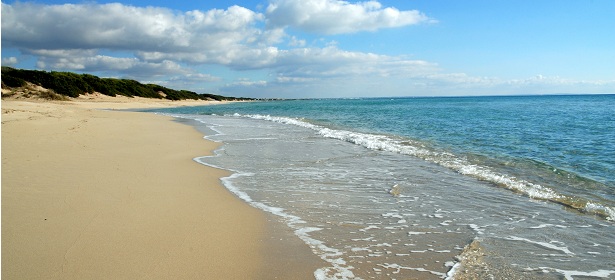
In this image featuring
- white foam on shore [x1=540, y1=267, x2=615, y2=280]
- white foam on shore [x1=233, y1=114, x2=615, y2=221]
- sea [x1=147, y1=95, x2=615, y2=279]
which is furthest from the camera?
white foam on shore [x1=233, y1=114, x2=615, y2=221]

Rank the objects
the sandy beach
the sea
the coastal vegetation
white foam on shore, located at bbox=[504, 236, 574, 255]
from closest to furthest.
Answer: the sandy beach → the sea → white foam on shore, located at bbox=[504, 236, 574, 255] → the coastal vegetation

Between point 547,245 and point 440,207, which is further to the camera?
point 440,207

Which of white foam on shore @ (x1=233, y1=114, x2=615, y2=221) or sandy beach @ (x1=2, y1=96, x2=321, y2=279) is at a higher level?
sandy beach @ (x1=2, y1=96, x2=321, y2=279)

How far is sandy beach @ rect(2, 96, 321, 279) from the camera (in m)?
3.78

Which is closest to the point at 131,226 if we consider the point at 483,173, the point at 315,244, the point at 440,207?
the point at 315,244

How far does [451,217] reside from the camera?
5.83 meters

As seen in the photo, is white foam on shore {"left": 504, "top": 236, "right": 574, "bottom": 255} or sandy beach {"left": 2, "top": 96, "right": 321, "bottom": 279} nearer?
sandy beach {"left": 2, "top": 96, "right": 321, "bottom": 279}

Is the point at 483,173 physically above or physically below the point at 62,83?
below

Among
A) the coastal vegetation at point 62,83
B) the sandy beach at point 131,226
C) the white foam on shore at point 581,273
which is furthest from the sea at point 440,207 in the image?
the coastal vegetation at point 62,83

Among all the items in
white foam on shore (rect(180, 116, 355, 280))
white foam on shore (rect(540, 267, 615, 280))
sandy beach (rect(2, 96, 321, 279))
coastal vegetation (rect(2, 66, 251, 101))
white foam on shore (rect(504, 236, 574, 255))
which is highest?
coastal vegetation (rect(2, 66, 251, 101))

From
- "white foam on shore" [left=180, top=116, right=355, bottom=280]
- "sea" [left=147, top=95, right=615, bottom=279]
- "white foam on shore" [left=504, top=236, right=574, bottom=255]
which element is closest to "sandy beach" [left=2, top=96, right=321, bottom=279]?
"white foam on shore" [left=180, top=116, right=355, bottom=280]

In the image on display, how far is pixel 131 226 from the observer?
16.1 ft

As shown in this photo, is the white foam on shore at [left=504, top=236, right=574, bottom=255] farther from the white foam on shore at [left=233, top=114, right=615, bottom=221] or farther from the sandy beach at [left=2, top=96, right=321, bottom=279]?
the sandy beach at [left=2, top=96, right=321, bottom=279]

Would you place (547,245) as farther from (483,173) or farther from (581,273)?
(483,173)
